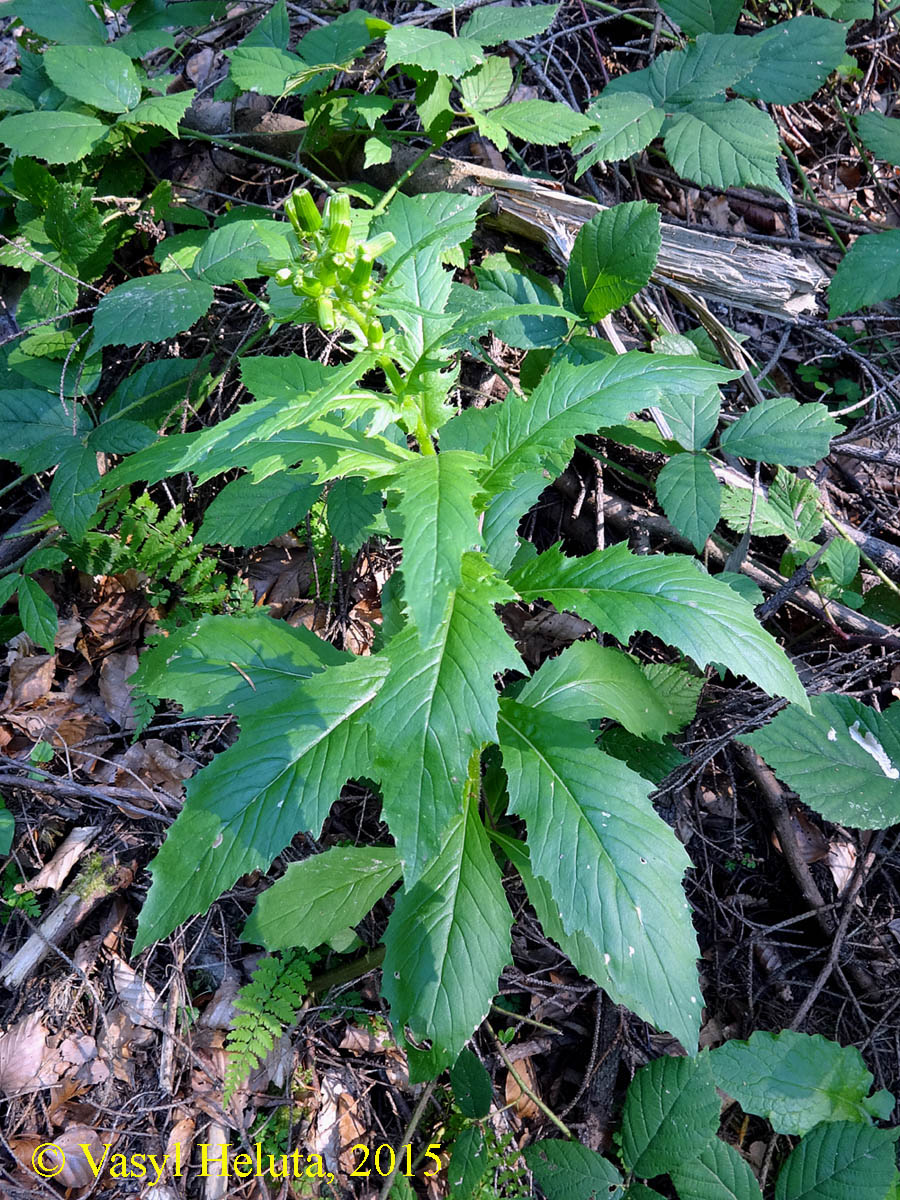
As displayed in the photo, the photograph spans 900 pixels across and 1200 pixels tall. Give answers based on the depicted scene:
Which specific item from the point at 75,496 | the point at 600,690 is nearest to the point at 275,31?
the point at 75,496

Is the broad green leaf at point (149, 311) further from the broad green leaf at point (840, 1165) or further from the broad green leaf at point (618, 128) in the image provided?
the broad green leaf at point (840, 1165)

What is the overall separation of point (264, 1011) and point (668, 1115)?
129 centimetres

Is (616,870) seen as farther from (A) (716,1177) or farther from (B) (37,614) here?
(B) (37,614)

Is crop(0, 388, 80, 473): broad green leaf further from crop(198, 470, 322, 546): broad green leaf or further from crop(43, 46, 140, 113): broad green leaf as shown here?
crop(43, 46, 140, 113): broad green leaf

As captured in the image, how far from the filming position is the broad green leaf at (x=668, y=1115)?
2.24 meters

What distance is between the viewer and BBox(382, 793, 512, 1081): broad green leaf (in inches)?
77.4

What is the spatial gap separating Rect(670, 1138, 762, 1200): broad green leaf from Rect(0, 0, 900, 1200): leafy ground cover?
1cm

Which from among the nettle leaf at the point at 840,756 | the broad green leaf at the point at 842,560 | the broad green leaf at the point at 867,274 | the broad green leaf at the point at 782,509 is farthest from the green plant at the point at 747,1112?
the broad green leaf at the point at 867,274

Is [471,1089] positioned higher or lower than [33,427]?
lower

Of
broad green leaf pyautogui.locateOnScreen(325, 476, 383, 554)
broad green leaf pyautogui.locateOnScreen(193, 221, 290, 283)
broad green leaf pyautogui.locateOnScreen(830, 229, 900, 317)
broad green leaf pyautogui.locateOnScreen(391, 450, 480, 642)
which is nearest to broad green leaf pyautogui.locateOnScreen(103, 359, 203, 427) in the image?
broad green leaf pyautogui.locateOnScreen(193, 221, 290, 283)

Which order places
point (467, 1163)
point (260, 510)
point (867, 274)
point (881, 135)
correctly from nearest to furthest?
1. point (467, 1163)
2. point (260, 510)
3. point (867, 274)
4. point (881, 135)

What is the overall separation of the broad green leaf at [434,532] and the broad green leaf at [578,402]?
0.21 meters

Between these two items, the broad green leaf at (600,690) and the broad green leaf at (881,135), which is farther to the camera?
the broad green leaf at (881,135)

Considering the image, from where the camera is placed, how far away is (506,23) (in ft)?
10.1
